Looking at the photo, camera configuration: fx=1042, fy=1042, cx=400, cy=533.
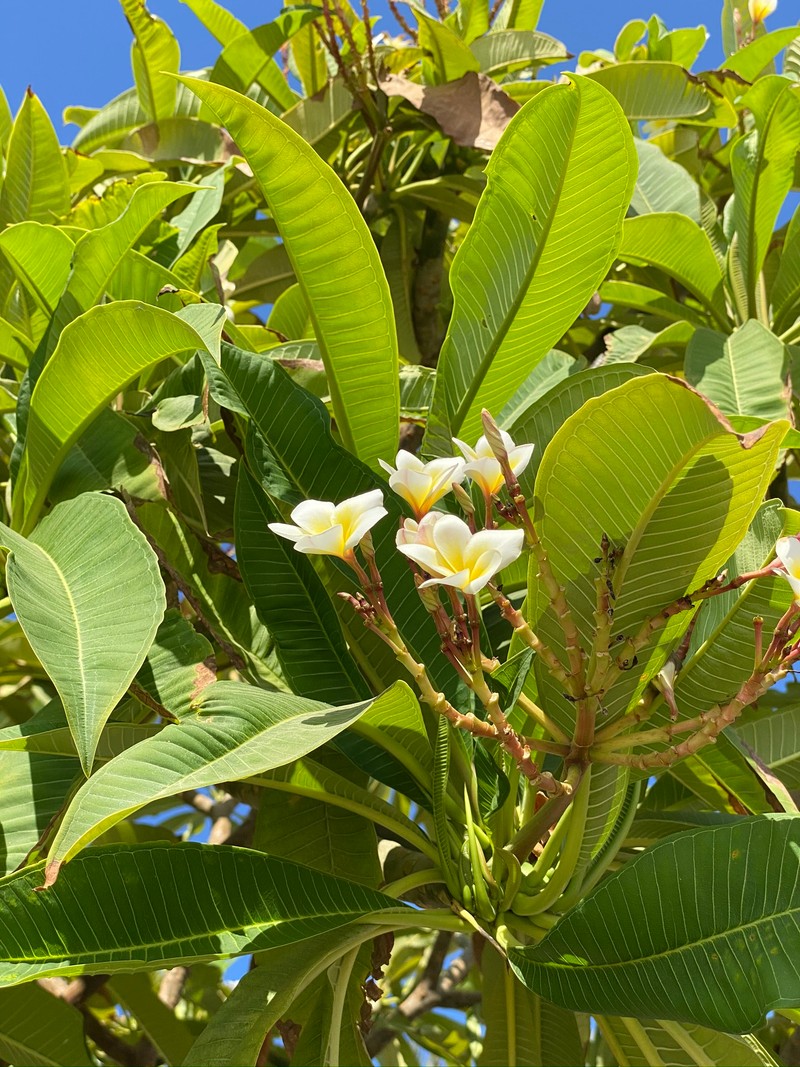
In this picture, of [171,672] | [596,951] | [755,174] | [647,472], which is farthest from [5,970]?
[755,174]

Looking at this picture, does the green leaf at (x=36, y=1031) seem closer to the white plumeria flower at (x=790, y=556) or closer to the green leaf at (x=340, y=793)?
the green leaf at (x=340, y=793)

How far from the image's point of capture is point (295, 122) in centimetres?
172

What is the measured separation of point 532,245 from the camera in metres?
0.92

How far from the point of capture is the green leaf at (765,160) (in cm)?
144

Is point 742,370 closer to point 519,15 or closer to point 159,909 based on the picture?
point 159,909

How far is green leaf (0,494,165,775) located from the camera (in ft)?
2.08

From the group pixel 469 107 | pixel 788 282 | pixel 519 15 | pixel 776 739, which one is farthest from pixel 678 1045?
pixel 519 15

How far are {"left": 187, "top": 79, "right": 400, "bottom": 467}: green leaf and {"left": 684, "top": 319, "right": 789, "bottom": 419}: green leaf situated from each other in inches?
15.1

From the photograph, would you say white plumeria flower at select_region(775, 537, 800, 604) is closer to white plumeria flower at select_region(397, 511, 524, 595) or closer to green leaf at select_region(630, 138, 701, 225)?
white plumeria flower at select_region(397, 511, 524, 595)

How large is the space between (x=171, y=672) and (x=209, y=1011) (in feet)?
4.72

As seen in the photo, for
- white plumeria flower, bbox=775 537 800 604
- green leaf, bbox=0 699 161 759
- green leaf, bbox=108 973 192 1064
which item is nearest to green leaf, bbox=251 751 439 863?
green leaf, bbox=0 699 161 759

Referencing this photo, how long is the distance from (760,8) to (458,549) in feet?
5.07

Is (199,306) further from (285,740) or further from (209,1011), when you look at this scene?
(209,1011)

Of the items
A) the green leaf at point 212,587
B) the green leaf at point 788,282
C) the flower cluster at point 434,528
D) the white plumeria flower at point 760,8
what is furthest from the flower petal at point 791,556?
the white plumeria flower at point 760,8
